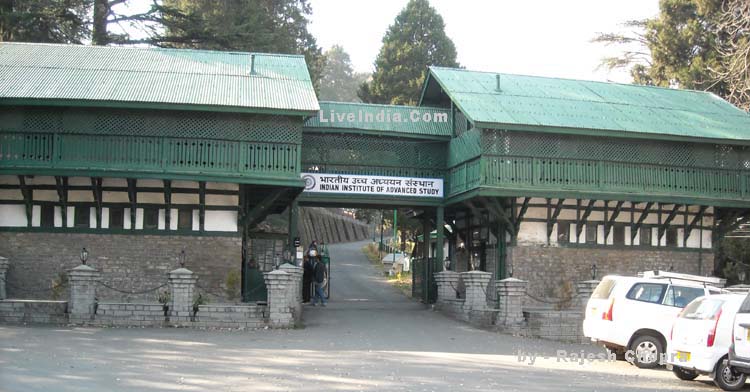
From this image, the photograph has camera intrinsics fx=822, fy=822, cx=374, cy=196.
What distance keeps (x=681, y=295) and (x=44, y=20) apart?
28272 mm

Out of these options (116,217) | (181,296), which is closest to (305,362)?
(181,296)

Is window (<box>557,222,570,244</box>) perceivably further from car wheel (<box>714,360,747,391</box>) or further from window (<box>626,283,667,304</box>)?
car wheel (<box>714,360,747,391</box>)

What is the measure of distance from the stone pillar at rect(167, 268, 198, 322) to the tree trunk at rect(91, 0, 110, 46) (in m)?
18.4

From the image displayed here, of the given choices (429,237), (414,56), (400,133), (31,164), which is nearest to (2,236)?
(31,164)

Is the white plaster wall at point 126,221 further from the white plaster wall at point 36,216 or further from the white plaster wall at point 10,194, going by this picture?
the white plaster wall at point 10,194

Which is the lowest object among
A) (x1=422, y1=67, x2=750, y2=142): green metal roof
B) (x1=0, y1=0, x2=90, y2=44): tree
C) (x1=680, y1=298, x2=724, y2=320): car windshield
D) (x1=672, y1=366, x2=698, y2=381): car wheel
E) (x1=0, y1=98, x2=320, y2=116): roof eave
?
(x1=672, y1=366, x2=698, y2=381): car wheel

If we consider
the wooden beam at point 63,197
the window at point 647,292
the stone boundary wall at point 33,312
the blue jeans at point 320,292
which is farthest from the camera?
the blue jeans at point 320,292

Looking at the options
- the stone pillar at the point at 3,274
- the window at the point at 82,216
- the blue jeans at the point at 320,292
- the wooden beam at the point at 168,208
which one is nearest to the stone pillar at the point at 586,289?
the blue jeans at the point at 320,292

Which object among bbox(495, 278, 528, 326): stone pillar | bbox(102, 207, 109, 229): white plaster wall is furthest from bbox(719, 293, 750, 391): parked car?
bbox(102, 207, 109, 229): white plaster wall

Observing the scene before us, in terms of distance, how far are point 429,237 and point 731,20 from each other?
58.2 feet

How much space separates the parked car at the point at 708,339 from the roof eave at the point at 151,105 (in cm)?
1293

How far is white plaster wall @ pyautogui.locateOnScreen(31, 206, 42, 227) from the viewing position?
24.3m

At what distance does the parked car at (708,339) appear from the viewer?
533 inches

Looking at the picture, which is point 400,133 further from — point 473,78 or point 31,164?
point 31,164
